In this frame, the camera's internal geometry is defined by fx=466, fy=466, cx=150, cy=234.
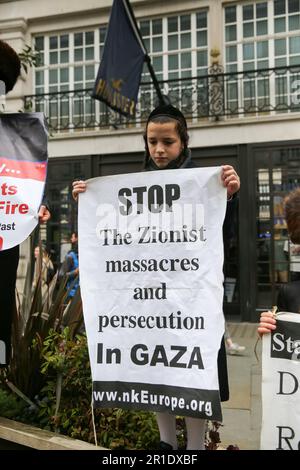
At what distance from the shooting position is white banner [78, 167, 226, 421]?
89.3 inches

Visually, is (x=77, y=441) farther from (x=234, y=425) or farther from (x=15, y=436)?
(x=234, y=425)

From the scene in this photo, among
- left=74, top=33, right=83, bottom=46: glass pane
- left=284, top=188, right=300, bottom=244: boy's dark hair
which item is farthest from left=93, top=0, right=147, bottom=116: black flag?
left=284, top=188, right=300, bottom=244: boy's dark hair

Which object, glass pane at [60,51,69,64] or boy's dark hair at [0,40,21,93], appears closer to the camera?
boy's dark hair at [0,40,21,93]

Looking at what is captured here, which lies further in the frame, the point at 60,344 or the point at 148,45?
the point at 148,45

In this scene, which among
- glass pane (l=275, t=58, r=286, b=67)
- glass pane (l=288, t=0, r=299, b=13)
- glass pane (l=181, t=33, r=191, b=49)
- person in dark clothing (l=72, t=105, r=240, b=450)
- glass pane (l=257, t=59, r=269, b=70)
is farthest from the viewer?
glass pane (l=181, t=33, r=191, b=49)

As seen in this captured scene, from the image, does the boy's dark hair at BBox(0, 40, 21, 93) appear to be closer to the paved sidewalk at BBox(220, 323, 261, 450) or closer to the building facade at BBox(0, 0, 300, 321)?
the paved sidewalk at BBox(220, 323, 261, 450)

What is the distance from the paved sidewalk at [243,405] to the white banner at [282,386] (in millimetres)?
1733

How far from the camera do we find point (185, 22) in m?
10.8

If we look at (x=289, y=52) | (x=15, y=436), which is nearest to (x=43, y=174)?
(x=15, y=436)

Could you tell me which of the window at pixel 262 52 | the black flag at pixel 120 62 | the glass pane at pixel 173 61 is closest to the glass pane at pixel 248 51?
the window at pixel 262 52

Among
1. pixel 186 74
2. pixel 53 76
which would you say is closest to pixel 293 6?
pixel 186 74

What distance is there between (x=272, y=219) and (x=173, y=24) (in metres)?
5.10

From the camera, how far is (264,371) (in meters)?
2.20

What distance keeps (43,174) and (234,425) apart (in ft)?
9.60
